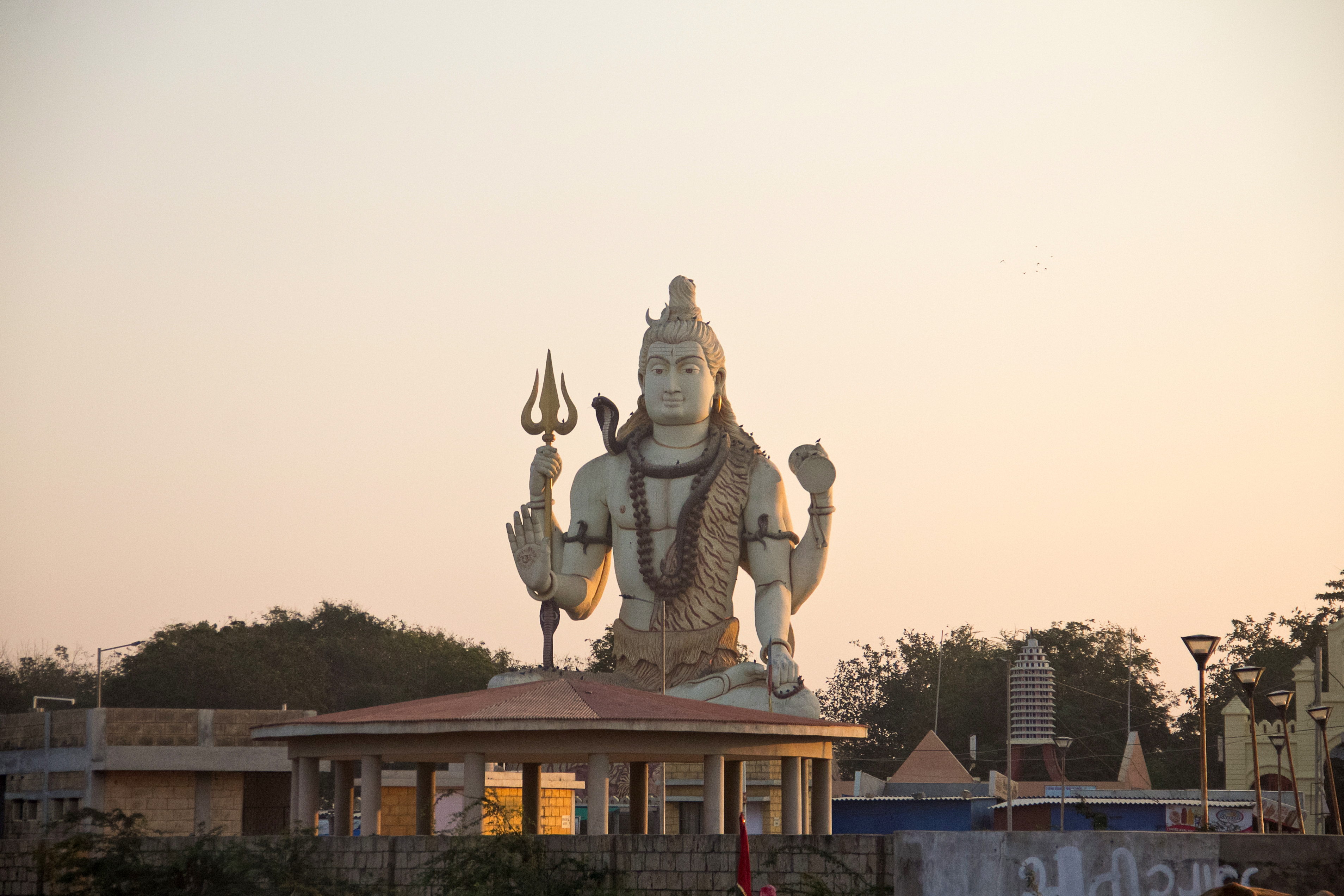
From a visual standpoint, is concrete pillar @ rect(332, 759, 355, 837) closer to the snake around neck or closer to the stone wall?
the stone wall

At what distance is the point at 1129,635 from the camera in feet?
205

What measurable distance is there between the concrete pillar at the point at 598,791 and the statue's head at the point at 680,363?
26.3 feet

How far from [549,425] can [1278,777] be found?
1299 cm

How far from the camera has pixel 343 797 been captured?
19.4 metres

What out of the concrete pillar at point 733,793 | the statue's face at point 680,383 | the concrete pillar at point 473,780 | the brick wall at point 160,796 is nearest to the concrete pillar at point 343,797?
the concrete pillar at point 473,780

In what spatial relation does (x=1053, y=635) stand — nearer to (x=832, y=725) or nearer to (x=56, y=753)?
(x=56, y=753)

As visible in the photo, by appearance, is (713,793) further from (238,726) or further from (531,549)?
(238,726)

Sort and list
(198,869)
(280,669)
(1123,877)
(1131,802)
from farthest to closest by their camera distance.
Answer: (280,669), (1131,802), (198,869), (1123,877)

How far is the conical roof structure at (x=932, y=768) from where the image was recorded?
39.5 metres

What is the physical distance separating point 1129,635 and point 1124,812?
30.8 meters

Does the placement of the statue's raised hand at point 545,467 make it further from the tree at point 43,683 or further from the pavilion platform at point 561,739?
the tree at point 43,683

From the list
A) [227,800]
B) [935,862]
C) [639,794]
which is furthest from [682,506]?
[935,862]

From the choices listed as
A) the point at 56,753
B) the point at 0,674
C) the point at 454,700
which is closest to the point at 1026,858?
the point at 454,700

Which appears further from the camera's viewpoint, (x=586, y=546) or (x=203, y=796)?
(x=203, y=796)
